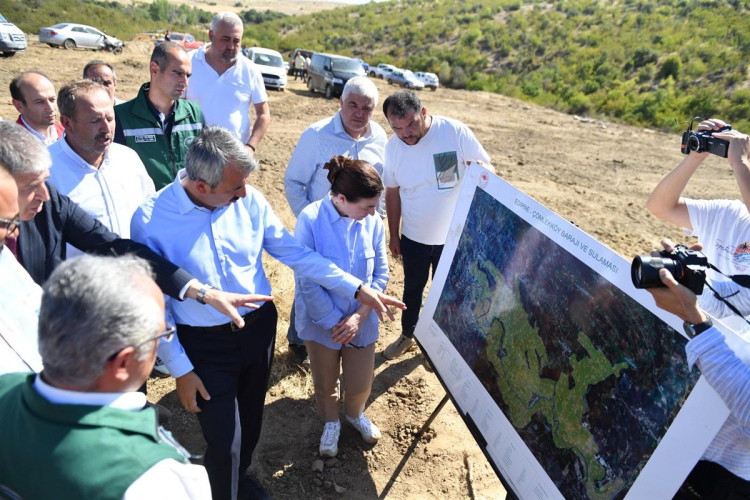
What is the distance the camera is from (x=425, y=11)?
55.6 meters

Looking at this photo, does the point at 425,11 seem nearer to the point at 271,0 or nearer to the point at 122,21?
the point at 122,21

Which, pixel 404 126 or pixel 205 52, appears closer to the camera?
pixel 404 126

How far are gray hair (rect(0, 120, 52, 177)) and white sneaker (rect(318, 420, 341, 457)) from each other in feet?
7.23

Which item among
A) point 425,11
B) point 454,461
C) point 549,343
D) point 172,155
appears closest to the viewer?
point 549,343

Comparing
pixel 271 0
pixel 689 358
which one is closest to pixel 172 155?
pixel 689 358

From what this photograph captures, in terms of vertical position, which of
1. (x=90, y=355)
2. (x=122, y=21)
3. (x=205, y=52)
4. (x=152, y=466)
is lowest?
(x=122, y=21)

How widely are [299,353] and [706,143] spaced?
3124 millimetres

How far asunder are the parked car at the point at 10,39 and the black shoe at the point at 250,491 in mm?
19465

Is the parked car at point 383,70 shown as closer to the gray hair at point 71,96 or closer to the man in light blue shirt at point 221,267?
the gray hair at point 71,96

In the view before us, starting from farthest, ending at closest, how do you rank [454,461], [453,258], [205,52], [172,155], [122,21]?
[122,21] → [205,52] → [172,155] → [454,461] → [453,258]

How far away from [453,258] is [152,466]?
216 centimetres

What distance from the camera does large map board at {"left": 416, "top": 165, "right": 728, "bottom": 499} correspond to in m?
1.61

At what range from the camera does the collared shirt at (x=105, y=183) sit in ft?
8.73

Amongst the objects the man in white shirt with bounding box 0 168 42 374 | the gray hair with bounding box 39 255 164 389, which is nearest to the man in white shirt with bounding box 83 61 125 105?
the man in white shirt with bounding box 0 168 42 374
